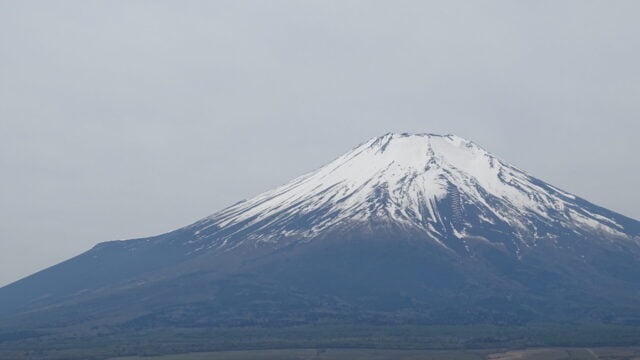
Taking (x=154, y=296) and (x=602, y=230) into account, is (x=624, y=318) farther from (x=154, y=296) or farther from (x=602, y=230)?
(x=154, y=296)

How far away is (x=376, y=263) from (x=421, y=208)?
2285 cm

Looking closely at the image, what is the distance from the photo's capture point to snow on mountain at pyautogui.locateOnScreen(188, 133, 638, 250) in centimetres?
17200

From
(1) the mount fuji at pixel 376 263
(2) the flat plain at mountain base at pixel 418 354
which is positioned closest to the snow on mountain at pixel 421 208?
(1) the mount fuji at pixel 376 263

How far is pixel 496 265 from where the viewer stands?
158000 mm

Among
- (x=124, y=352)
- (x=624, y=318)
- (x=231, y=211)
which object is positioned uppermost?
(x=231, y=211)

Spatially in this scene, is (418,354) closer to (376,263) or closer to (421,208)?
(376,263)

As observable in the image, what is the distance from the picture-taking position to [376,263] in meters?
159

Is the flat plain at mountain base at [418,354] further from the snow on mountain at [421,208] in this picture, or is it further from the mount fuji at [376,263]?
the snow on mountain at [421,208]

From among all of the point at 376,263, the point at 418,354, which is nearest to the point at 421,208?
the point at 376,263

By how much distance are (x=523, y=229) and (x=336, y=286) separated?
39734 mm

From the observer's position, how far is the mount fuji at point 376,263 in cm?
13725

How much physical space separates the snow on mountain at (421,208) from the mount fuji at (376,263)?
1.27 ft

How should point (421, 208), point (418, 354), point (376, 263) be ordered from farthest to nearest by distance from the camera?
point (421, 208), point (376, 263), point (418, 354)

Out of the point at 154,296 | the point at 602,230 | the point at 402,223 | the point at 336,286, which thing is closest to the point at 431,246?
the point at 402,223
